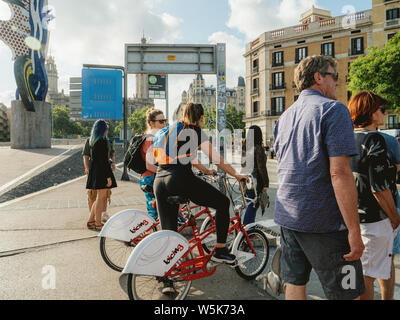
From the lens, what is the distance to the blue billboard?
1711 cm

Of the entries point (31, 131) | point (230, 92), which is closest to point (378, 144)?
point (31, 131)

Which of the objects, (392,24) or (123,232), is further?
(392,24)

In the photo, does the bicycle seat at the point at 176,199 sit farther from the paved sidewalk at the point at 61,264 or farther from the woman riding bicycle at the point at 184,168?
the paved sidewalk at the point at 61,264

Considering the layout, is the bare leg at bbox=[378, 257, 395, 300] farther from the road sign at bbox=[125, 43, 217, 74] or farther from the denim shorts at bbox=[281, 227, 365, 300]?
the road sign at bbox=[125, 43, 217, 74]

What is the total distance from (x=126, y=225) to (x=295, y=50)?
44.5 m

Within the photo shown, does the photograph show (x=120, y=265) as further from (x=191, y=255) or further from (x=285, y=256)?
(x=285, y=256)

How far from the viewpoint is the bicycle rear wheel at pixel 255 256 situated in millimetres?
3639

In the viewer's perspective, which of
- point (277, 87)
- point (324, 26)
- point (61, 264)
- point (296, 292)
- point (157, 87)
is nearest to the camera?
point (296, 292)

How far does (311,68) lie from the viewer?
6.53ft

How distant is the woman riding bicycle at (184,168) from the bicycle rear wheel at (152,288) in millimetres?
498

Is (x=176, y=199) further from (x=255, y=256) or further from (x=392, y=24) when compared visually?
(x=392, y=24)

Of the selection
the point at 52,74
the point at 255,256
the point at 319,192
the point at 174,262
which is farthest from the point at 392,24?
the point at 52,74

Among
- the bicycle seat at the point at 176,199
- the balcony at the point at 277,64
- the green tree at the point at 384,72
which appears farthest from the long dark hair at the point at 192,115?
the balcony at the point at 277,64

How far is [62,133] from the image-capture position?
303 feet
